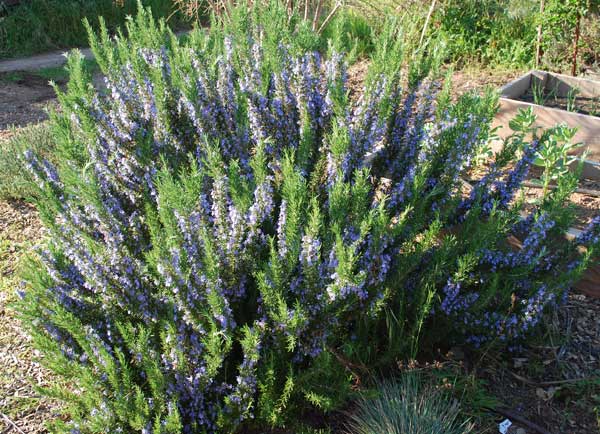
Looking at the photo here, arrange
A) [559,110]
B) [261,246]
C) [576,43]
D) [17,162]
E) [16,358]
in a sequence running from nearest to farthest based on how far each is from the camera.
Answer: [261,246]
[16,358]
[17,162]
[559,110]
[576,43]

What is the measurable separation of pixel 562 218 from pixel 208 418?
74.3 inches

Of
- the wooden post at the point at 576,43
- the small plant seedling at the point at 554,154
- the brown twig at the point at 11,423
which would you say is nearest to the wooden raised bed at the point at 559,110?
the small plant seedling at the point at 554,154

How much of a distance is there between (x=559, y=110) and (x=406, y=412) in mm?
3160

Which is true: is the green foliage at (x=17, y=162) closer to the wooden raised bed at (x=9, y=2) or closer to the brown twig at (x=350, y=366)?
the brown twig at (x=350, y=366)

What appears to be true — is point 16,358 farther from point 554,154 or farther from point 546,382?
point 554,154

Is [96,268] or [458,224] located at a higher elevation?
[96,268]

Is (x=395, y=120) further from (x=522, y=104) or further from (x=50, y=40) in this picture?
(x=50, y=40)

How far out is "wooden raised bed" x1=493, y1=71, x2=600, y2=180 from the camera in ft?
14.3

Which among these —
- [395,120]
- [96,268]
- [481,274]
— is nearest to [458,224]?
[481,274]

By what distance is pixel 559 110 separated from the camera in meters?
4.46

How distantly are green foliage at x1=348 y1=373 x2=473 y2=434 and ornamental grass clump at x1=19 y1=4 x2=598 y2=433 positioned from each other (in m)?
0.14

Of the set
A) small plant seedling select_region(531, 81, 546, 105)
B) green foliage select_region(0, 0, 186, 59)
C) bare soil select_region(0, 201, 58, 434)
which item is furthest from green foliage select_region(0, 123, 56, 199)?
green foliage select_region(0, 0, 186, 59)

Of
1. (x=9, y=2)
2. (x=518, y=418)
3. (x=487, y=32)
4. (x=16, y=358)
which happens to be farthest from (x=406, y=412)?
(x=9, y=2)

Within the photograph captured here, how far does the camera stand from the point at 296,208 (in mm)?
2203
